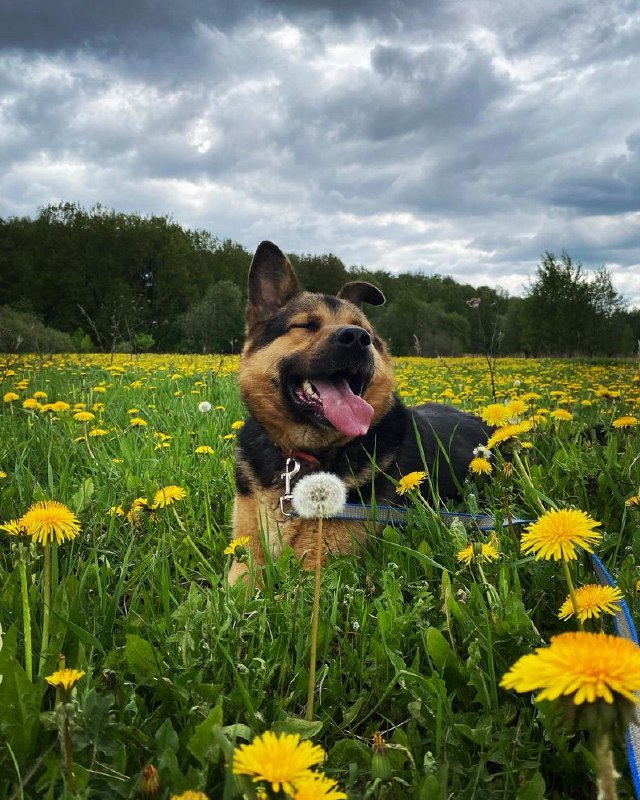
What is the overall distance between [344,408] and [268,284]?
131cm

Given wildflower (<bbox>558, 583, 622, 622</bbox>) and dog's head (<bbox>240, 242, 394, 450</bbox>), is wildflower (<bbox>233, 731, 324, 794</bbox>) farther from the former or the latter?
dog's head (<bbox>240, 242, 394, 450</bbox>)

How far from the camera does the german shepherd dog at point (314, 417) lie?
3.05m

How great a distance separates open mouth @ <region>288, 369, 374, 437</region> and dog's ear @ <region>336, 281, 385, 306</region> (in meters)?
1.10

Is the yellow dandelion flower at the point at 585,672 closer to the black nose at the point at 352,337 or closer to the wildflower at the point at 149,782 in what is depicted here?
the wildflower at the point at 149,782

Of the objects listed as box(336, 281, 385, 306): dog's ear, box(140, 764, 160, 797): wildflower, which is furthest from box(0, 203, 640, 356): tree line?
box(140, 764, 160, 797): wildflower

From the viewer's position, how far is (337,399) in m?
3.38

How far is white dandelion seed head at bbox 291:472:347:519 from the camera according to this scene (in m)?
1.41

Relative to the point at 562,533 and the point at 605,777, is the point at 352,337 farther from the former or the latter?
the point at 605,777

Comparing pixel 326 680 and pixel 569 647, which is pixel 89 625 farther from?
pixel 569 647

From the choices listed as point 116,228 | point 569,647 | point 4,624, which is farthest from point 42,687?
point 116,228

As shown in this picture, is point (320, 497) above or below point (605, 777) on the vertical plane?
above

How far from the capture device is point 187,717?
1425mm

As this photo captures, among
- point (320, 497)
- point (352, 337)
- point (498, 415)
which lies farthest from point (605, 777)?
point (352, 337)

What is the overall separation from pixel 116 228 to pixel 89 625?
52.0 metres
